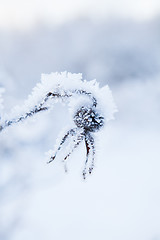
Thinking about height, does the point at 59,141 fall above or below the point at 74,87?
below

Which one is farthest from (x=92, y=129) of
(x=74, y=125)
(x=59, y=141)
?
(x=59, y=141)

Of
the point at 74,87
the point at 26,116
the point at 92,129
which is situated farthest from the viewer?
the point at 92,129

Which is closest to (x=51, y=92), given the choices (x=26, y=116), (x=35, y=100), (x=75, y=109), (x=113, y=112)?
(x=35, y=100)

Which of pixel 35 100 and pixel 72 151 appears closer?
pixel 35 100

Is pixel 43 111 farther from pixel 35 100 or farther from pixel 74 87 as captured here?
pixel 74 87

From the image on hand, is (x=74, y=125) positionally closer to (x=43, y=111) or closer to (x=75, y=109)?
(x=75, y=109)

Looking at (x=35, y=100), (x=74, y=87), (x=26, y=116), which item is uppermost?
(x=74, y=87)

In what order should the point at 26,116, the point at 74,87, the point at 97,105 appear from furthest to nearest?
the point at 97,105 → the point at 74,87 → the point at 26,116
